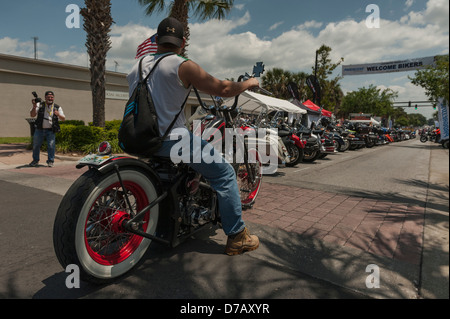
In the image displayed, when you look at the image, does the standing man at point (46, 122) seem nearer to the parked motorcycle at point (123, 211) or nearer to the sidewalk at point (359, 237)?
the sidewalk at point (359, 237)

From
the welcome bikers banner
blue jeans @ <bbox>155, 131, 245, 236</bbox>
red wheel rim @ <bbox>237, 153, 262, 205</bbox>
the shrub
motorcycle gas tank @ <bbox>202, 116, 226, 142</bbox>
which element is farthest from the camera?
the welcome bikers banner

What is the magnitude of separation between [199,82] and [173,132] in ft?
1.46

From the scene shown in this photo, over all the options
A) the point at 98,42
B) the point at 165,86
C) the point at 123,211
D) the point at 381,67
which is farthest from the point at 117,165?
the point at 381,67

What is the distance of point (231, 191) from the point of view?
2.56 metres

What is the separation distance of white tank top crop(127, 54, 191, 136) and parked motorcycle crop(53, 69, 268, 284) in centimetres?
40

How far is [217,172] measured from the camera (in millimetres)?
2479

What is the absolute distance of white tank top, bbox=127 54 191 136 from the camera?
222 cm

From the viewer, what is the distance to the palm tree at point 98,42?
10031 mm

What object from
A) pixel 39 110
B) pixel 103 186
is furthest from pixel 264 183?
pixel 39 110

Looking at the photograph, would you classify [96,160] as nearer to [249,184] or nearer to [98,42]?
[249,184]

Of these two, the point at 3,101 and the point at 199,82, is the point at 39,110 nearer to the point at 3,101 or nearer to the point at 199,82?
the point at 199,82

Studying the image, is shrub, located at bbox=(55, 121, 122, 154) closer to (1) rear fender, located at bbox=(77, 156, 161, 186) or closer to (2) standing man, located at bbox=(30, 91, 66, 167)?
(2) standing man, located at bbox=(30, 91, 66, 167)

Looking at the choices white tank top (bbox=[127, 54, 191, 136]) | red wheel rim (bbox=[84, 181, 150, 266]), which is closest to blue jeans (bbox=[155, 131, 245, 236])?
white tank top (bbox=[127, 54, 191, 136])

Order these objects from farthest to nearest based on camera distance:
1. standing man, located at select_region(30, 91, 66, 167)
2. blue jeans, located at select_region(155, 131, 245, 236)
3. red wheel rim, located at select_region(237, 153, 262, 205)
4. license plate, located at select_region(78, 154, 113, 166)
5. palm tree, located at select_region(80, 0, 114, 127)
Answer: palm tree, located at select_region(80, 0, 114, 127) < standing man, located at select_region(30, 91, 66, 167) < red wheel rim, located at select_region(237, 153, 262, 205) < blue jeans, located at select_region(155, 131, 245, 236) < license plate, located at select_region(78, 154, 113, 166)
